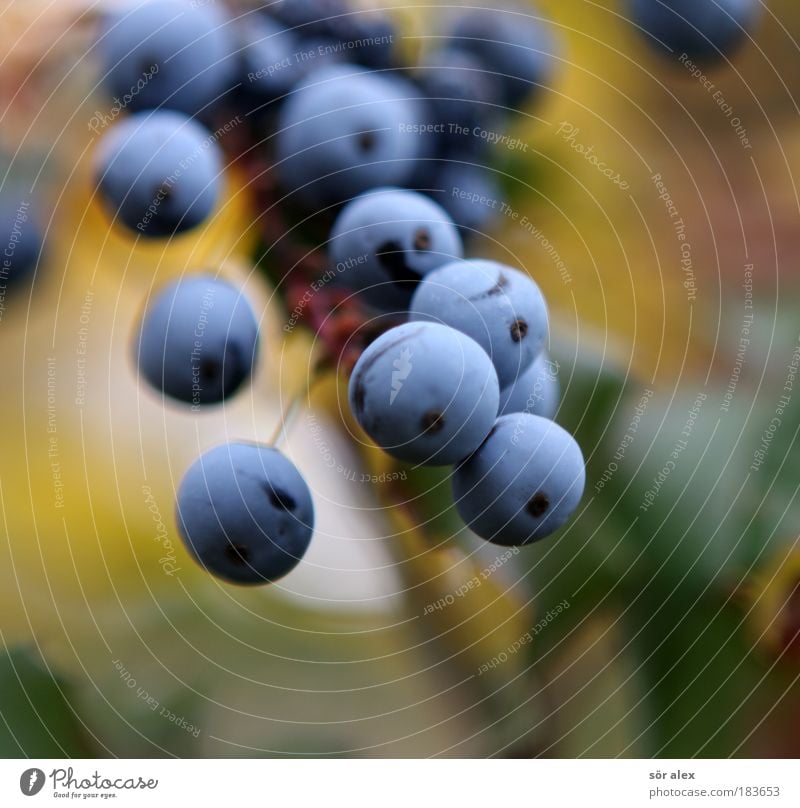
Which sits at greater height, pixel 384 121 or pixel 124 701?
pixel 384 121

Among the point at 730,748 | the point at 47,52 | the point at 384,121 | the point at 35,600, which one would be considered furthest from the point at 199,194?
the point at 730,748

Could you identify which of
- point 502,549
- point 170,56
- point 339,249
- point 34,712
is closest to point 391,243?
point 339,249

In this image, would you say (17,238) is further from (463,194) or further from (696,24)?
(696,24)

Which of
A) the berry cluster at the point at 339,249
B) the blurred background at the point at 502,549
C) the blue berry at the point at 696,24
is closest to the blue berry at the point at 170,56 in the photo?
the berry cluster at the point at 339,249

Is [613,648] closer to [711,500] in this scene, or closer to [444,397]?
[711,500]

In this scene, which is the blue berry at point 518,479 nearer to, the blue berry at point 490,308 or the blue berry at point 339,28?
the blue berry at point 490,308

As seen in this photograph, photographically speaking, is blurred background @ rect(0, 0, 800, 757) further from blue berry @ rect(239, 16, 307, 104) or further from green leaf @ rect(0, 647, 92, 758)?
blue berry @ rect(239, 16, 307, 104)
